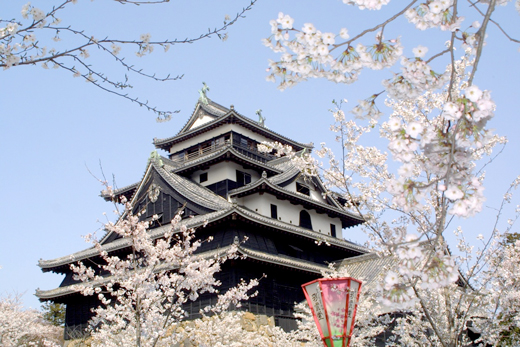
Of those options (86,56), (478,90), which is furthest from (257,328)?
(478,90)

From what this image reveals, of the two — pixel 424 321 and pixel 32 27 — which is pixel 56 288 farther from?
pixel 32 27

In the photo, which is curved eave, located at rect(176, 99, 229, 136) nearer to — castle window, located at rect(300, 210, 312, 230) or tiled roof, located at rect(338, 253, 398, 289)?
castle window, located at rect(300, 210, 312, 230)

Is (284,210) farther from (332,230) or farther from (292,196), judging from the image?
(332,230)

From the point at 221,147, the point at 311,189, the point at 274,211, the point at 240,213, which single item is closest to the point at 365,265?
the point at 274,211

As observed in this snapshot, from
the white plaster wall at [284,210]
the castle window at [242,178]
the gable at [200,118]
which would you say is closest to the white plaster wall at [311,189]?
the white plaster wall at [284,210]

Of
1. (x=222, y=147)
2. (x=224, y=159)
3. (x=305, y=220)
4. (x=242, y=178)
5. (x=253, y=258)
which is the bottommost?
(x=253, y=258)

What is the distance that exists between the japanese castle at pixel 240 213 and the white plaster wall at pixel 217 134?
0.06 metres

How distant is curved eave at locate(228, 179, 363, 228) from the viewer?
2136cm

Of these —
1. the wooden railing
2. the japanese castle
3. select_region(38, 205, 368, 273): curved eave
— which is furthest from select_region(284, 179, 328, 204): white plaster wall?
the wooden railing

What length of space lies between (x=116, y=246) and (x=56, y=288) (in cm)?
430

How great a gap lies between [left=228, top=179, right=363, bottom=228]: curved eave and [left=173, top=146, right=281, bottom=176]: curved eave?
2.12m

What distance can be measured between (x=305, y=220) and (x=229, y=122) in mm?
7046

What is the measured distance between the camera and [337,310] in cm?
1032

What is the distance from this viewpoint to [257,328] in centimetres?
1714
